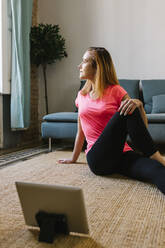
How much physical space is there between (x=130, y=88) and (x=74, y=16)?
1390 millimetres

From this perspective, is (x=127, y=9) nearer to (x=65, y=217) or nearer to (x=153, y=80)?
(x=153, y=80)

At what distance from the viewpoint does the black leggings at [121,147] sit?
5.33 feet

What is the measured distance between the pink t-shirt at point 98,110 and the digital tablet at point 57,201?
971mm

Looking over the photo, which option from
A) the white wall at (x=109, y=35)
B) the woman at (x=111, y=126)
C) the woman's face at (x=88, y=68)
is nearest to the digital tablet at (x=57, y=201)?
the woman at (x=111, y=126)

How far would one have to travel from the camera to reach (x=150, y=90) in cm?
350

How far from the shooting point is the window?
328 cm

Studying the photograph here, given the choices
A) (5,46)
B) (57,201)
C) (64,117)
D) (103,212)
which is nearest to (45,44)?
(5,46)

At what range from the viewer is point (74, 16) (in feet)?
13.4

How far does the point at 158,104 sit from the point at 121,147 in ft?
5.65

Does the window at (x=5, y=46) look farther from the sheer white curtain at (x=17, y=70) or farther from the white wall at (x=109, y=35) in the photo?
the white wall at (x=109, y=35)

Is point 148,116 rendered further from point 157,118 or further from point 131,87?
point 131,87

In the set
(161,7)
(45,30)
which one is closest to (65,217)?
(45,30)

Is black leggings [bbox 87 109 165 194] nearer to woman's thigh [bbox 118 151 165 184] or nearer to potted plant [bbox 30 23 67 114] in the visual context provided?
woman's thigh [bbox 118 151 165 184]

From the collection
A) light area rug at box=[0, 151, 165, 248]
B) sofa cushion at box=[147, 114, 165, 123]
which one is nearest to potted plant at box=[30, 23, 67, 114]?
sofa cushion at box=[147, 114, 165, 123]
